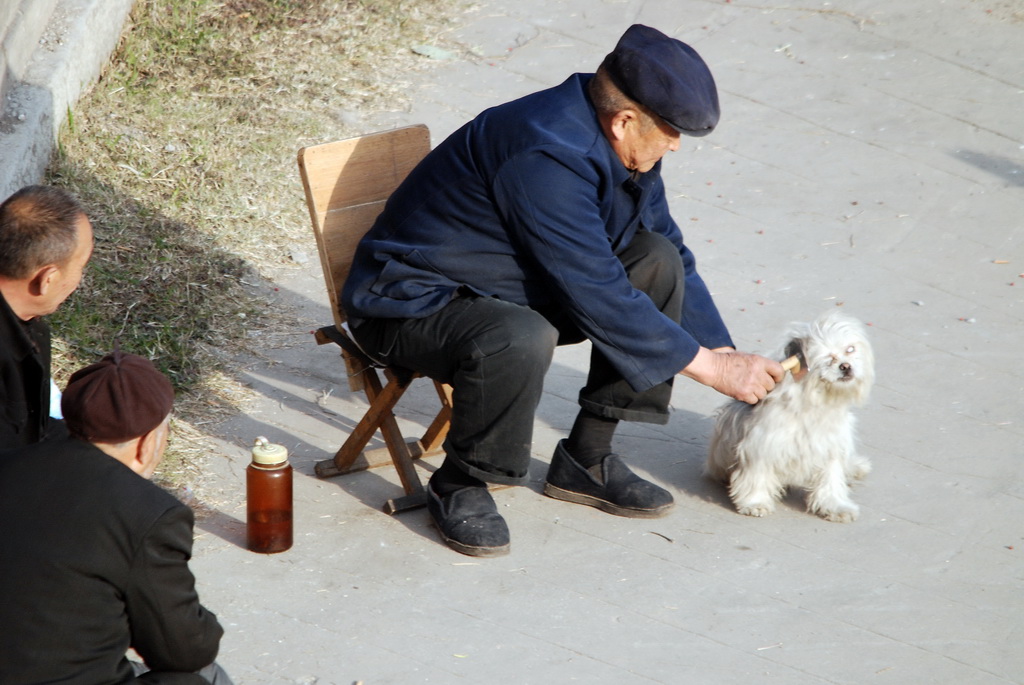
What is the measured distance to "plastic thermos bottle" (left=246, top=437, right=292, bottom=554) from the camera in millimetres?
3455

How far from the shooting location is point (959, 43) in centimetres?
805

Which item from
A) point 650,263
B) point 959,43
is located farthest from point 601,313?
point 959,43

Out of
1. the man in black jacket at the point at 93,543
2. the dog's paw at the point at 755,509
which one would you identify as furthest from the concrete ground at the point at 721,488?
the man in black jacket at the point at 93,543

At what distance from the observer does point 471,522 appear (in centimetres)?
367

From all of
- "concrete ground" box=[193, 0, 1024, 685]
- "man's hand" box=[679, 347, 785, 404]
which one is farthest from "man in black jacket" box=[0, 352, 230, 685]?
"man's hand" box=[679, 347, 785, 404]

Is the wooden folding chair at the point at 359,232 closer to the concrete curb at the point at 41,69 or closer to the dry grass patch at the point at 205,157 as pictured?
the dry grass patch at the point at 205,157

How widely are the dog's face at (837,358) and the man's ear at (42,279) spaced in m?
2.46

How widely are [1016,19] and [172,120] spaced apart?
6.23 metres

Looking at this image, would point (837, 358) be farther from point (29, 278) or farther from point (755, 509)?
point (29, 278)

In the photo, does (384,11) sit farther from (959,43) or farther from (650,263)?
(650,263)

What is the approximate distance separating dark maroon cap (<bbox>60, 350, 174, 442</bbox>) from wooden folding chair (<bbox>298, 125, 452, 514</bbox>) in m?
1.68

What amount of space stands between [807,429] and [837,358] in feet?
1.00

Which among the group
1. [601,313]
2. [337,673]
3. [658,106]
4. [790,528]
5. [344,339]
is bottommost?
[337,673]

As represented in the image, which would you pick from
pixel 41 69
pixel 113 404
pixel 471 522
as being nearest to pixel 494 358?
pixel 471 522
